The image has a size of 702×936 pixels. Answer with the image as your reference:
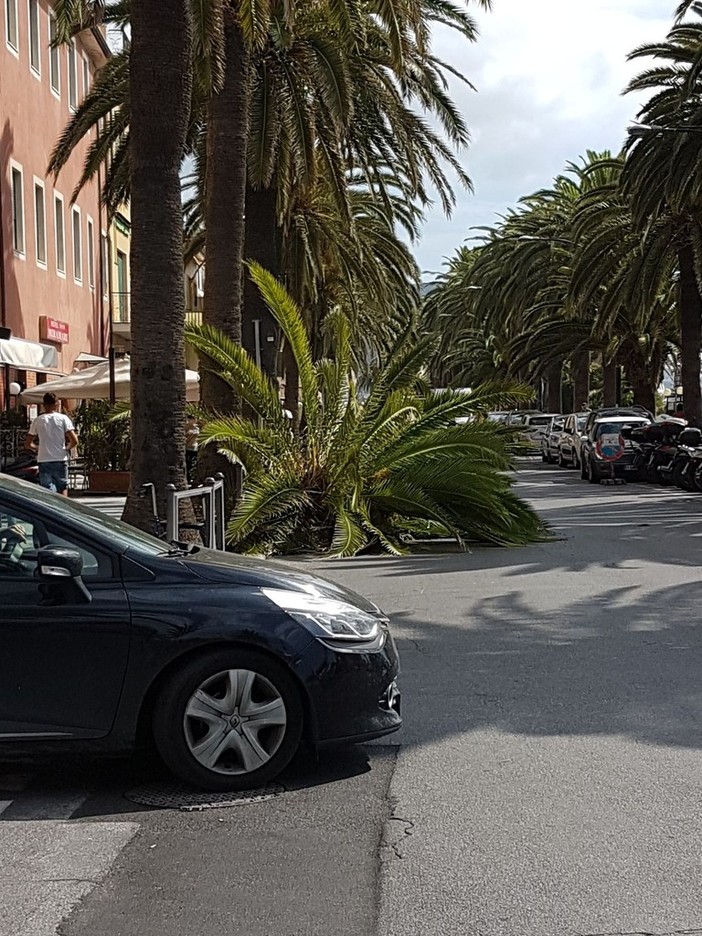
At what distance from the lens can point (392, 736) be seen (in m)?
6.98

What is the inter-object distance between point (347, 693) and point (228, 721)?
1.83 feet

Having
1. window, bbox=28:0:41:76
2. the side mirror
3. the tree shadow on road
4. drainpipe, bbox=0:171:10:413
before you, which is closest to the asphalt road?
the tree shadow on road

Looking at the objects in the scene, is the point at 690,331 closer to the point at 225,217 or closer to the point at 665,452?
the point at 665,452

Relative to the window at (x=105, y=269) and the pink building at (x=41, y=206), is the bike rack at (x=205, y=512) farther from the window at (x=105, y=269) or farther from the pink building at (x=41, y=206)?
the window at (x=105, y=269)

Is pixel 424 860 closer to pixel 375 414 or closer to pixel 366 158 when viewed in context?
pixel 375 414

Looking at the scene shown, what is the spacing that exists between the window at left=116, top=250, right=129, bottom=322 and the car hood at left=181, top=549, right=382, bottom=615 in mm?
39834

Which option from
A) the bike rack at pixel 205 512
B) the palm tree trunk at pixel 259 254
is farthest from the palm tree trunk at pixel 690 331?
the bike rack at pixel 205 512

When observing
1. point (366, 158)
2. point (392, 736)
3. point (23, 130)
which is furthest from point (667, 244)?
point (392, 736)

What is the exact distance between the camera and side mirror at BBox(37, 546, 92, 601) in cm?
578

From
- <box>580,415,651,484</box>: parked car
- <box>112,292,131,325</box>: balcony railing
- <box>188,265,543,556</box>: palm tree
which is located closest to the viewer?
<box>188,265,543,556</box>: palm tree

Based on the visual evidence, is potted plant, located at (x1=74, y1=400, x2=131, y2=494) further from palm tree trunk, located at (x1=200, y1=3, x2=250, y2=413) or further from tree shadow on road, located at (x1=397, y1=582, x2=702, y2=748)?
tree shadow on road, located at (x1=397, y1=582, x2=702, y2=748)

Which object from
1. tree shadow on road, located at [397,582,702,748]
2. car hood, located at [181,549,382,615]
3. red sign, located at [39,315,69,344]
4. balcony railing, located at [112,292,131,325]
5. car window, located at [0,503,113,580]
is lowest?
tree shadow on road, located at [397,582,702,748]

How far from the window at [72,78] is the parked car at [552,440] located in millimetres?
18992

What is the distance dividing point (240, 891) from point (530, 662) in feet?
15.0
